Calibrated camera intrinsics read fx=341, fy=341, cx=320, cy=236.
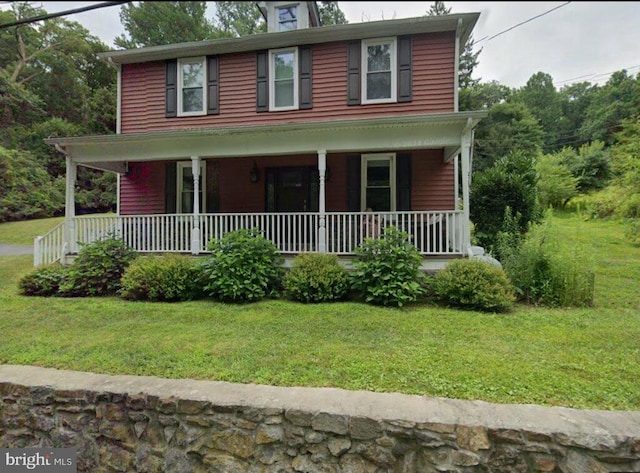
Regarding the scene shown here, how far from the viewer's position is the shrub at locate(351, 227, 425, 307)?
571 centimetres

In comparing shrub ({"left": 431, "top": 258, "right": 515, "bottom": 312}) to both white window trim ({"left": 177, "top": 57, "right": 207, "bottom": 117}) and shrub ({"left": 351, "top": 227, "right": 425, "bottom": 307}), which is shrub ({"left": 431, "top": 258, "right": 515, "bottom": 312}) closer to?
shrub ({"left": 351, "top": 227, "right": 425, "bottom": 307})

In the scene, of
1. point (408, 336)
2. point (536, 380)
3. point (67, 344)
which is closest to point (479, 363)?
point (536, 380)

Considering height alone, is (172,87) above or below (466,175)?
above

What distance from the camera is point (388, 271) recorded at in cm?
591

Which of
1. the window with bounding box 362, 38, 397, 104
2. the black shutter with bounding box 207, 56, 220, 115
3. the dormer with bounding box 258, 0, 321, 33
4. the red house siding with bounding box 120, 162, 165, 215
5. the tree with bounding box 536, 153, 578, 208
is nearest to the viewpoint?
the window with bounding box 362, 38, 397, 104

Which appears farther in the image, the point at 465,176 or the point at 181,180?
the point at 181,180

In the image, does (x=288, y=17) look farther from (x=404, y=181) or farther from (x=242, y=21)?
(x=242, y=21)

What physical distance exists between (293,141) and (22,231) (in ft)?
50.8

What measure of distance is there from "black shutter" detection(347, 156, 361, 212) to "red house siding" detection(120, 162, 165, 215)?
536 cm

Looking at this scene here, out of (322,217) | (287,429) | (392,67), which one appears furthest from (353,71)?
(287,429)

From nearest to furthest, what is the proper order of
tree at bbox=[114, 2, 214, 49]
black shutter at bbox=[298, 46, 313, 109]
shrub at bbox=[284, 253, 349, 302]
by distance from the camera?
shrub at bbox=[284, 253, 349, 302] → black shutter at bbox=[298, 46, 313, 109] → tree at bbox=[114, 2, 214, 49]

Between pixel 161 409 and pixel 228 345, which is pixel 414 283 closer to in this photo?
pixel 228 345

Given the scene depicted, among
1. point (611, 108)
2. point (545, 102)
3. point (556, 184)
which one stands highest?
point (545, 102)

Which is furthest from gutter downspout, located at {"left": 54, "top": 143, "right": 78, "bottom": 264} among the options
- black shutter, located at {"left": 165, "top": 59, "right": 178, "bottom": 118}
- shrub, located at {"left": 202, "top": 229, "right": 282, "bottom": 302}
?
shrub, located at {"left": 202, "top": 229, "right": 282, "bottom": 302}
